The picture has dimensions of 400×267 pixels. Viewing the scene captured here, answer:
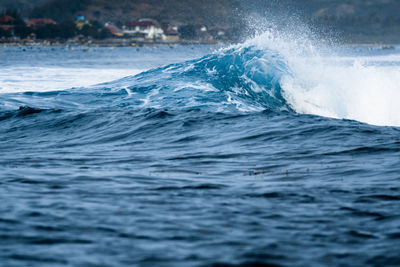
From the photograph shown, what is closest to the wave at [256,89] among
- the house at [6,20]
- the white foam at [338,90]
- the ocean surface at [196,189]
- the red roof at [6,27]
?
the white foam at [338,90]

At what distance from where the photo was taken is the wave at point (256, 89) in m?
17.7

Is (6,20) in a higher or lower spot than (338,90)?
higher

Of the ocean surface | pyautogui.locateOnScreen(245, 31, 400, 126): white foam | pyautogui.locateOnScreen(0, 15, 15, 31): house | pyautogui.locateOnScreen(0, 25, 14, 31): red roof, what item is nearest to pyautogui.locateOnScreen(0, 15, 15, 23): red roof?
pyautogui.locateOnScreen(0, 15, 15, 31): house

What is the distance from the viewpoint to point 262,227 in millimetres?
5211

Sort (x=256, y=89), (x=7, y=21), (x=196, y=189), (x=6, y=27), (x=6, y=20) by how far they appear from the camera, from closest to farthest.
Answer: (x=196, y=189), (x=256, y=89), (x=6, y=27), (x=6, y=20), (x=7, y=21)

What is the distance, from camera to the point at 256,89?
19.5 meters

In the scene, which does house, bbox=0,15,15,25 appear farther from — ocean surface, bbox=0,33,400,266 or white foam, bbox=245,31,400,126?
ocean surface, bbox=0,33,400,266

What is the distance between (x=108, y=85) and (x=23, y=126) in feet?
29.1

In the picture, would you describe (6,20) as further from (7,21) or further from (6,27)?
(6,27)

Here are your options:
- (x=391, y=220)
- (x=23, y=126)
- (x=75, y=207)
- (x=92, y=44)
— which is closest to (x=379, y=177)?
(x=391, y=220)

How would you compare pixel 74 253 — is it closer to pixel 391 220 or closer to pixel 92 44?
pixel 391 220

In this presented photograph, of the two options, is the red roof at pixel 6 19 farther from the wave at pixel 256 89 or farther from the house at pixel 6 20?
the wave at pixel 256 89

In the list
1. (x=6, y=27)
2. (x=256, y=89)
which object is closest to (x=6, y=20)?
(x=6, y=27)

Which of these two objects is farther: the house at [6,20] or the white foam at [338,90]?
the house at [6,20]
